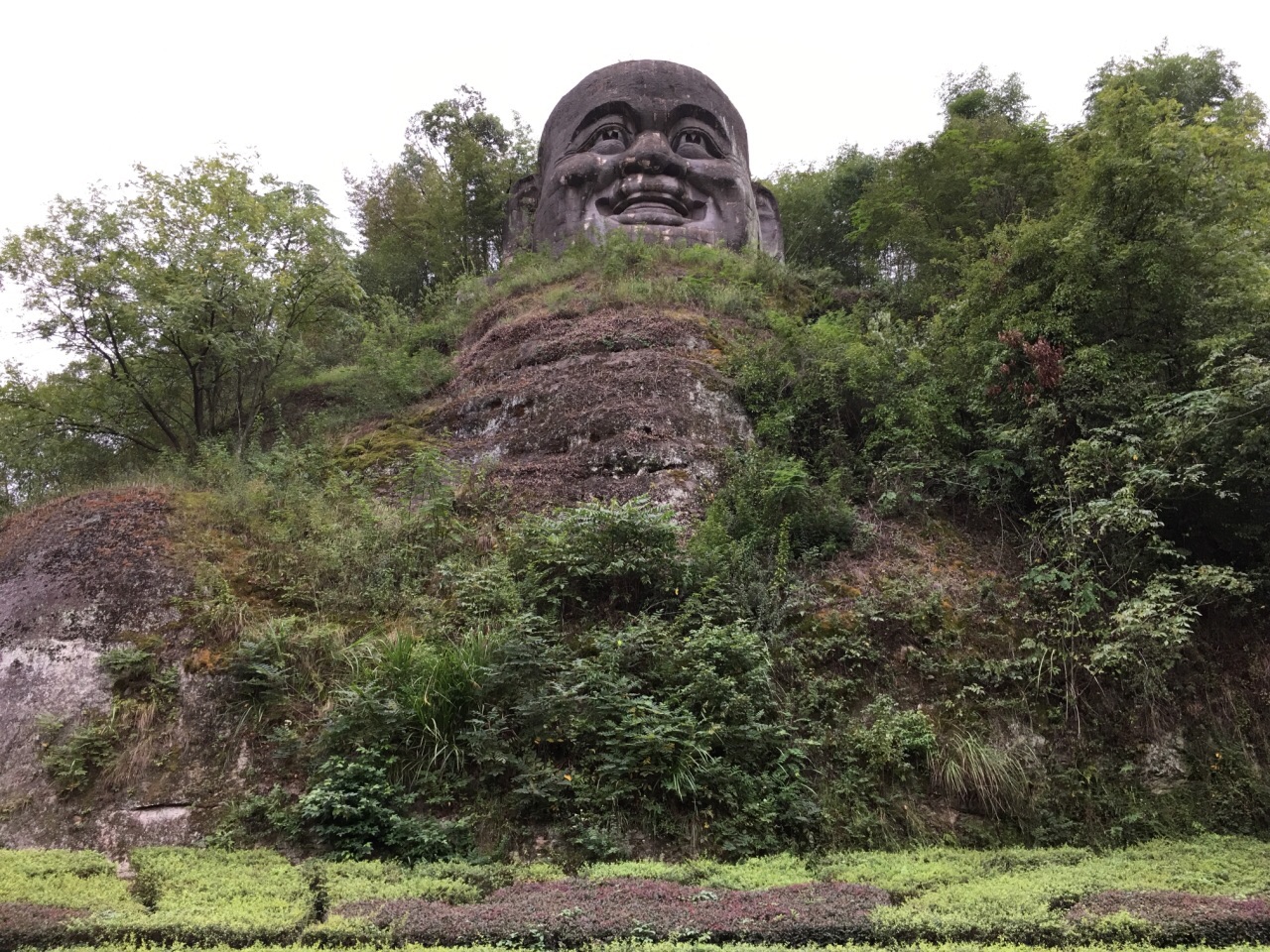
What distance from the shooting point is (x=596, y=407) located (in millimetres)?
11211

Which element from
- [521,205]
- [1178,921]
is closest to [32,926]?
[1178,921]

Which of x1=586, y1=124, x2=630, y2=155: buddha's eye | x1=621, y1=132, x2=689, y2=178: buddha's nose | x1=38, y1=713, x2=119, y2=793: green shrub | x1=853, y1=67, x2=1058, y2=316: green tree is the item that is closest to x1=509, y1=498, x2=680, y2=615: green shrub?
x1=38, y1=713, x2=119, y2=793: green shrub

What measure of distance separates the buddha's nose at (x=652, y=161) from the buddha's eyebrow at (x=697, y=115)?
2.68 ft

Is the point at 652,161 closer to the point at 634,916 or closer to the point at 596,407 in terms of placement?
the point at 596,407

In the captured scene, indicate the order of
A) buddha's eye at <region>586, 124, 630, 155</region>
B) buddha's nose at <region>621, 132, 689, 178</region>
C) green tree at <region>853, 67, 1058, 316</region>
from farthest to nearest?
buddha's eye at <region>586, 124, 630, 155</region> < buddha's nose at <region>621, 132, 689, 178</region> < green tree at <region>853, 67, 1058, 316</region>

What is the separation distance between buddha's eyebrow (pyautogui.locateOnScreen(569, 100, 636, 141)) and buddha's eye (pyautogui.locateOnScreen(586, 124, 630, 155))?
277 mm

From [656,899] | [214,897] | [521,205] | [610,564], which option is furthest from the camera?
[521,205]

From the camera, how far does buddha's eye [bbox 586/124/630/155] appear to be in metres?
16.7

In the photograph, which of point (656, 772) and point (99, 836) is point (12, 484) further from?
point (656, 772)

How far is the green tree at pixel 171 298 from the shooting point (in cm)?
1174

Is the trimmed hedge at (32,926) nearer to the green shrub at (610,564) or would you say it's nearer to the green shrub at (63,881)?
the green shrub at (63,881)

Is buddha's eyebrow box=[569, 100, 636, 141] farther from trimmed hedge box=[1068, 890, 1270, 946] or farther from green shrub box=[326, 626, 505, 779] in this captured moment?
trimmed hedge box=[1068, 890, 1270, 946]

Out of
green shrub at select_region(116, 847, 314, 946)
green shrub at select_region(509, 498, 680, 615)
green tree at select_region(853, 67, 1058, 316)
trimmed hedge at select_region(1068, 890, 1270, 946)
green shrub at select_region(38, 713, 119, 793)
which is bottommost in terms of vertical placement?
trimmed hedge at select_region(1068, 890, 1270, 946)

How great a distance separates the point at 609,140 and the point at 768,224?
149 inches
